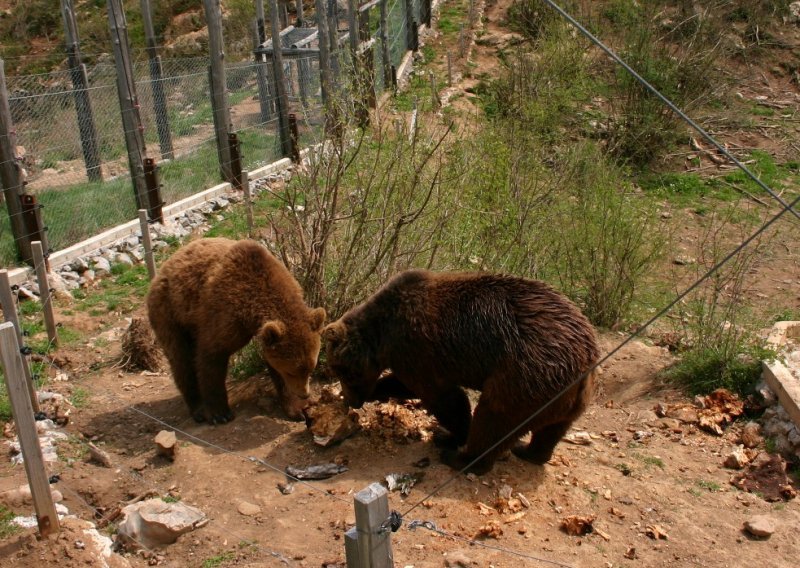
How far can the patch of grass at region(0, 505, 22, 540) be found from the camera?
4.60 m

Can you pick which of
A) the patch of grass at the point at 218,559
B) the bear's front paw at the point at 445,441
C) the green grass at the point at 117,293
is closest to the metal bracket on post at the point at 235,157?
the green grass at the point at 117,293

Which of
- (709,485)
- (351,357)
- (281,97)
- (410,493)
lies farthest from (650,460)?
(281,97)

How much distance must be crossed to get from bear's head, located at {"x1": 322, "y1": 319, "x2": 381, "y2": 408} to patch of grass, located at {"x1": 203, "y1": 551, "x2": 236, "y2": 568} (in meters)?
1.73

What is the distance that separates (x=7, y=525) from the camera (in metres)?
4.68

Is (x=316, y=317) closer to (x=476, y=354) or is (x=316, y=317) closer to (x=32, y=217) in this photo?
(x=476, y=354)

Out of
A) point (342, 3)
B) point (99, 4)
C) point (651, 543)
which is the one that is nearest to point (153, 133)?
point (651, 543)

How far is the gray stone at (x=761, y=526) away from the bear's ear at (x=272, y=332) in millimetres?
3661

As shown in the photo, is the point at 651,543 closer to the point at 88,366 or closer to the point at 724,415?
the point at 724,415

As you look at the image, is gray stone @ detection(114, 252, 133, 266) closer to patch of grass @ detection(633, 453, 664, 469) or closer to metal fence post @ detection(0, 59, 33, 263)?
metal fence post @ detection(0, 59, 33, 263)

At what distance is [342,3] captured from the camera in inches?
Answer: 1179

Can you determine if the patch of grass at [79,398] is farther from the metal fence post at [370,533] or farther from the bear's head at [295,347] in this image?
the metal fence post at [370,533]

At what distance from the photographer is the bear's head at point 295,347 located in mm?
6035

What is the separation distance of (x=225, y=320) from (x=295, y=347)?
2.04 ft

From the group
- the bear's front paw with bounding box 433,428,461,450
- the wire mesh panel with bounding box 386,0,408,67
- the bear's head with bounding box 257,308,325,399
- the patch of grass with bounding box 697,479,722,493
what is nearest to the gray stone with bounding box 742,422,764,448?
the patch of grass with bounding box 697,479,722,493
